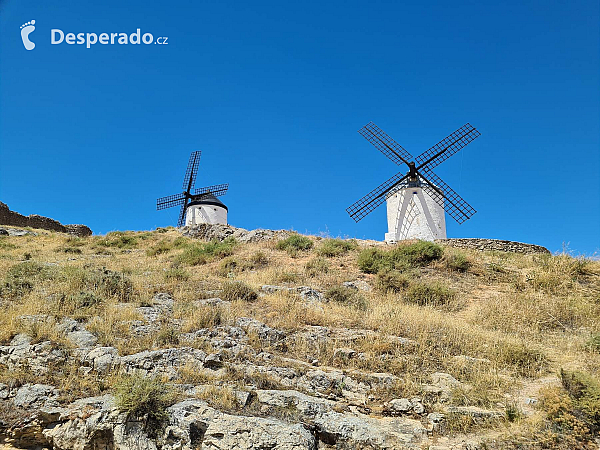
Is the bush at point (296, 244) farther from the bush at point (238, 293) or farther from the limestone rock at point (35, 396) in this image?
the limestone rock at point (35, 396)

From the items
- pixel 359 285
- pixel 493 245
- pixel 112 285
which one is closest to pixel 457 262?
pixel 359 285

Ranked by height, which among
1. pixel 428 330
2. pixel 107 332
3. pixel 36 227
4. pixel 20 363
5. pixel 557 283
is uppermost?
pixel 36 227

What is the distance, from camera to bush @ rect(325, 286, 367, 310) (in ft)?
34.8

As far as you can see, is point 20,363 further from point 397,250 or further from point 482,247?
point 482,247

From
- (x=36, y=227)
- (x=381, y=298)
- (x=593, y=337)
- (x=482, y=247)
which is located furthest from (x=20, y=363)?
(x=36, y=227)

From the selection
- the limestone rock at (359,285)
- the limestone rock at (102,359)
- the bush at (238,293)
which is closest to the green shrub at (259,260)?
the limestone rock at (359,285)

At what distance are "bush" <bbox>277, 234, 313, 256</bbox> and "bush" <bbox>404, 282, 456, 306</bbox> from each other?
6.05m

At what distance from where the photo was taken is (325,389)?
20.9ft

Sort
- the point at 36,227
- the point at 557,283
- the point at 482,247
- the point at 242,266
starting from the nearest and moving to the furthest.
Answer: the point at 557,283, the point at 242,266, the point at 482,247, the point at 36,227

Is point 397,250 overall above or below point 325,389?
above

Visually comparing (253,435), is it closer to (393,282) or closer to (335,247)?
(393,282)

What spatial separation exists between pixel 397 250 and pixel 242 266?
5530mm

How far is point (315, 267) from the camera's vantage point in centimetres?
1385

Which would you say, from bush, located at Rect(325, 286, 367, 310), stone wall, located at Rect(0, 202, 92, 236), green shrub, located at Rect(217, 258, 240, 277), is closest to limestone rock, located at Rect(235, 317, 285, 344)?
bush, located at Rect(325, 286, 367, 310)
